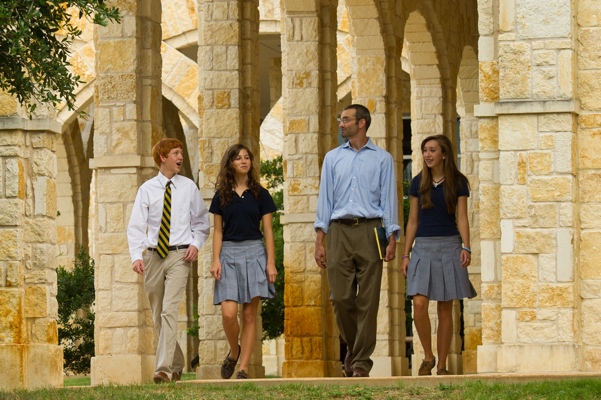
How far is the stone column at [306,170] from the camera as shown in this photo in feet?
58.4

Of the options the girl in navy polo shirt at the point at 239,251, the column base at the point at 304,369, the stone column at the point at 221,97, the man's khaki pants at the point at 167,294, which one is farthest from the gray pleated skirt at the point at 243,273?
the column base at the point at 304,369

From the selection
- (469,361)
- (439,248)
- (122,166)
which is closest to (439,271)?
(439,248)

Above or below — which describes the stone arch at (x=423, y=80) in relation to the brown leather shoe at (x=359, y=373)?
above

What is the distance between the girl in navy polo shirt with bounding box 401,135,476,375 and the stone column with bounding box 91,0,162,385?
3.97 meters

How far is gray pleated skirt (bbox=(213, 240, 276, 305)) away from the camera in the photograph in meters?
12.5

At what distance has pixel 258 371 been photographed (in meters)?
17.0

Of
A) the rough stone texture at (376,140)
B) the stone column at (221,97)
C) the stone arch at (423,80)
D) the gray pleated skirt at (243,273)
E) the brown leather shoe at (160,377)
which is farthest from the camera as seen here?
the stone arch at (423,80)

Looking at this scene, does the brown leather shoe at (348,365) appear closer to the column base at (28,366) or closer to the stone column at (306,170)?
the column base at (28,366)

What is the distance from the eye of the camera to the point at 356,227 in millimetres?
12211

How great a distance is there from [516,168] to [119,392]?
357 cm

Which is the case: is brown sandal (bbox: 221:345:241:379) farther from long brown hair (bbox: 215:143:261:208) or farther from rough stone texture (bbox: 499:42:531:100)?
rough stone texture (bbox: 499:42:531:100)

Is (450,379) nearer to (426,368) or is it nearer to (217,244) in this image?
(426,368)

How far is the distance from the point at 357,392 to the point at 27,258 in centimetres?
396

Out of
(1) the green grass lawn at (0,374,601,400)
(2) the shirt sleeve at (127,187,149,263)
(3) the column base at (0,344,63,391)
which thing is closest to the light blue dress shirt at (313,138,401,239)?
(2) the shirt sleeve at (127,187,149,263)
